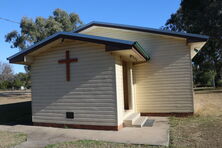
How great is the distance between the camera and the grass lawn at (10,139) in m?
4.96

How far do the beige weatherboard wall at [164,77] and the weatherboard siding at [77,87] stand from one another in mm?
2823

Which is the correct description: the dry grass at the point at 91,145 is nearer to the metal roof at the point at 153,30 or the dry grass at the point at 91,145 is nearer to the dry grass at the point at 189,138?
the dry grass at the point at 189,138

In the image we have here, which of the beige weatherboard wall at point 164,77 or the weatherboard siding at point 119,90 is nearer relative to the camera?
the weatherboard siding at point 119,90

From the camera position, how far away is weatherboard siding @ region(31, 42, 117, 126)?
6.23m

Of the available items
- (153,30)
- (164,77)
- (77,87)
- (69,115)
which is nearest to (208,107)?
(164,77)

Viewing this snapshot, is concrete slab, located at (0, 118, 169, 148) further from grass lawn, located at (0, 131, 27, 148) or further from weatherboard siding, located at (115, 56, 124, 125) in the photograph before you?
weatherboard siding, located at (115, 56, 124, 125)

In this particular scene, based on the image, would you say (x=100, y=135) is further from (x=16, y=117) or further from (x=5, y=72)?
(x=5, y=72)

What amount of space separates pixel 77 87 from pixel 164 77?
394 cm

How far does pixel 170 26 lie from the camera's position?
2038 centimetres

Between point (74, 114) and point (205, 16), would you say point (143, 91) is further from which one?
point (205, 16)

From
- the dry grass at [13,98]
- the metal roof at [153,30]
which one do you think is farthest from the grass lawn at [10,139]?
the dry grass at [13,98]

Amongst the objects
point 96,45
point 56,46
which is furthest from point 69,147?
point 56,46

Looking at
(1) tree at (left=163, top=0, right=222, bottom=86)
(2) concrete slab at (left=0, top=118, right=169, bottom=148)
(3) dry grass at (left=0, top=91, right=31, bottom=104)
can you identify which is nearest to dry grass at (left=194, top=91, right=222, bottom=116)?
(2) concrete slab at (left=0, top=118, right=169, bottom=148)

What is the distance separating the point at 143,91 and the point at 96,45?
3448 millimetres
